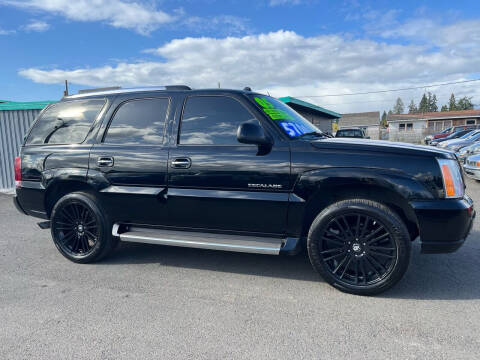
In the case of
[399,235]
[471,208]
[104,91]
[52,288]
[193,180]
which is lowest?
[52,288]

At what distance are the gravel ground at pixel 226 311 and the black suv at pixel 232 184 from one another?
0.37m

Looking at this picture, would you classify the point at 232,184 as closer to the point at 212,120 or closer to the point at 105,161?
the point at 212,120

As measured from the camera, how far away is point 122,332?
2.67 meters

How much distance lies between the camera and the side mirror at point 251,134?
10.6ft

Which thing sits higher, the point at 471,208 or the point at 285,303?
the point at 471,208

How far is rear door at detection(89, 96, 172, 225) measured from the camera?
12.3 feet

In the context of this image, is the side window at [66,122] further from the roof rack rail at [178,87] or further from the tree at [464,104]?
the tree at [464,104]

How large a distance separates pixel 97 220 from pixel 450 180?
12.0 feet

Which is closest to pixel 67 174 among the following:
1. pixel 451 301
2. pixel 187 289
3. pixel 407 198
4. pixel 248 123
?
pixel 187 289

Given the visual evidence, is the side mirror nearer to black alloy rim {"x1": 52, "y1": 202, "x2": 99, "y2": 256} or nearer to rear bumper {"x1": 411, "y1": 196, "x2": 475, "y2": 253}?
rear bumper {"x1": 411, "y1": 196, "x2": 475, "y2": 253}

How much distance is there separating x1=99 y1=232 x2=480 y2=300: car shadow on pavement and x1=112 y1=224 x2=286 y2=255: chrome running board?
0.48 meters

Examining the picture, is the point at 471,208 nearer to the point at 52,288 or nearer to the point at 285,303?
the point at 285,303

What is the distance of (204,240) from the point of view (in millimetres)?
3607

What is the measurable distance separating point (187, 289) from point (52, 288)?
4.50 feet
